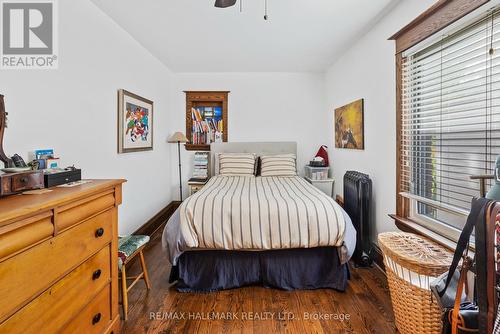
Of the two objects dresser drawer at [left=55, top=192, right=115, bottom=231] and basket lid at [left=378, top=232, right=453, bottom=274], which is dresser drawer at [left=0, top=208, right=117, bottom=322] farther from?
basket lid at [left=378, top=232, right=453, bottom=274]

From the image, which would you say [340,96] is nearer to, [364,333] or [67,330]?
[364,333]

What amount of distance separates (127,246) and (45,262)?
3.23 ft

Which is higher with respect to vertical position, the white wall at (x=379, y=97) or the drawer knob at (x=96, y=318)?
the white wall at (x=379, y=97)

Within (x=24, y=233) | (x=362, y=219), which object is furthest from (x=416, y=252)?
(x=24, y=233)

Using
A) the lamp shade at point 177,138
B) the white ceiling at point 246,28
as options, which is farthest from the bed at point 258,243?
the lamp shade at point 177,138

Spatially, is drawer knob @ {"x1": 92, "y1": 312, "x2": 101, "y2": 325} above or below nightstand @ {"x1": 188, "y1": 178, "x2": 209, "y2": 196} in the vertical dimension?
below

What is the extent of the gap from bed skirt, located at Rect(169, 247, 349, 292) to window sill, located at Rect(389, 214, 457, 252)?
1.92ft

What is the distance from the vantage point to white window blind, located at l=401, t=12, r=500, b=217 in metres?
1.51

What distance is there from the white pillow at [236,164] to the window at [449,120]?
217 centimetres

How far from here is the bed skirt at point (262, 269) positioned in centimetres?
225

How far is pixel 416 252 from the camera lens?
1.63 metres

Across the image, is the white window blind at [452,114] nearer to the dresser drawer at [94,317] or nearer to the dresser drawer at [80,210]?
the dresser drawer at [80,210]

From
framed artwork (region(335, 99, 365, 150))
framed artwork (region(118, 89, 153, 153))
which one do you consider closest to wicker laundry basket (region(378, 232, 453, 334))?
framed artwork (region(335, 99, 365, 150))

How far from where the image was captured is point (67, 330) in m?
1.22
